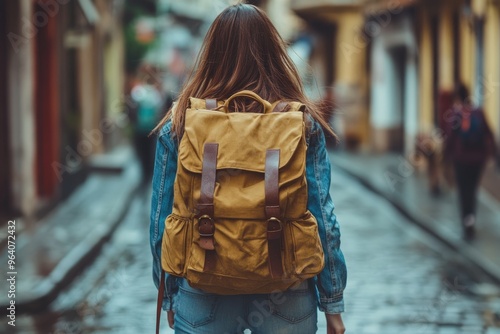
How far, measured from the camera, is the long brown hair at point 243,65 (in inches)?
128

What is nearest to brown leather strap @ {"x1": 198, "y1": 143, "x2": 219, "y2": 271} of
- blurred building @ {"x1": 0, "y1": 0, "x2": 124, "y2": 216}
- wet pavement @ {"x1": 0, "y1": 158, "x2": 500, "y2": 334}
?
wet pavement @ {"x1": 0, "y1": 158, "x2": 500, "y2": 334}

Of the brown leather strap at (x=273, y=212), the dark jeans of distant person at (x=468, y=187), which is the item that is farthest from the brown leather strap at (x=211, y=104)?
the dark jeans of distant person at (x=468, y=187)

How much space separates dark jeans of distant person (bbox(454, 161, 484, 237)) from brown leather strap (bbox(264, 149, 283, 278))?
371 inches

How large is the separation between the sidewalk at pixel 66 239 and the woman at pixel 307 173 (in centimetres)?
514

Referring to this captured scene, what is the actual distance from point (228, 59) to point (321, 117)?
0.35 m

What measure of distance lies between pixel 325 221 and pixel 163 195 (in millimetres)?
523

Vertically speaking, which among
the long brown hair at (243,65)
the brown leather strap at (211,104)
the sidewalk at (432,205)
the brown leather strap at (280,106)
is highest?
the long brown hair at (243,65)

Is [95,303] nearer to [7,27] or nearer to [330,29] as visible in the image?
[7,27]

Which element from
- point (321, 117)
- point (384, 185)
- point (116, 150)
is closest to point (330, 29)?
point (116, 150)

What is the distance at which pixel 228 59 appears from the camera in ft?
10.8

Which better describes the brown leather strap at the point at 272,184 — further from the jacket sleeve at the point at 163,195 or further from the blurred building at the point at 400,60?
the blurred building at the point at 400,60

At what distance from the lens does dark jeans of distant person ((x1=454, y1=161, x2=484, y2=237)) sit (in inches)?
479

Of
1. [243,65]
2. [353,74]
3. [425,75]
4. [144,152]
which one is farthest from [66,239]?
[353,74]

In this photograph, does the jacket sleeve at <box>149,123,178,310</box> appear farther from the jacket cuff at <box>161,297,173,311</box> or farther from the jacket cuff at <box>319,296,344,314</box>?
the jacket cuff at <box>319,296,344,314</box>
